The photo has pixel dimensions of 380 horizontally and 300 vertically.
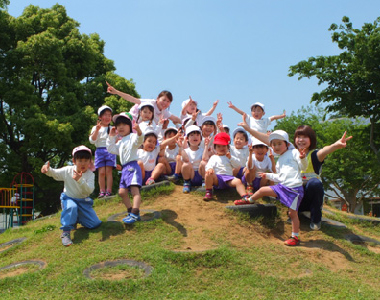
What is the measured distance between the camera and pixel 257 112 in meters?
9.50

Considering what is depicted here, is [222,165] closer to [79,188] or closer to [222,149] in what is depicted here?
[222,149]

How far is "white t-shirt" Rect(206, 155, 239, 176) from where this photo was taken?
7.34 metres

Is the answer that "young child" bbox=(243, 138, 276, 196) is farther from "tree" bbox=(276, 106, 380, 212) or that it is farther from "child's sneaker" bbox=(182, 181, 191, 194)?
"tree" bbox=(276, 106, 380, 212)

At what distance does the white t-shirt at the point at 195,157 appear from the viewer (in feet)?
26.6

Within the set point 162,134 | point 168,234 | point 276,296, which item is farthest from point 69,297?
point 162,134

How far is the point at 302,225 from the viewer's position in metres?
6.88

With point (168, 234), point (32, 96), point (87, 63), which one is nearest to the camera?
point (168, 234)

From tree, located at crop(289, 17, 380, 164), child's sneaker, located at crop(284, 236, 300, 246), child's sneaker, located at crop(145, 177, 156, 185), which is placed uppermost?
tree, located at crop(289, 17, 380, 164)

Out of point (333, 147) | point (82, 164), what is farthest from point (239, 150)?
point (82, 164)

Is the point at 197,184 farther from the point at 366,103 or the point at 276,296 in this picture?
the point at 366,103

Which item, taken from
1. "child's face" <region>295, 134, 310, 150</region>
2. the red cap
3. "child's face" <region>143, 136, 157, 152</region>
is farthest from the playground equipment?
"child's face" <region>295, 134, 310, 150</region>

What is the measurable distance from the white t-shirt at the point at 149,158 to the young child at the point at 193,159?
689mm

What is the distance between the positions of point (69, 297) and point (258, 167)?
453cm

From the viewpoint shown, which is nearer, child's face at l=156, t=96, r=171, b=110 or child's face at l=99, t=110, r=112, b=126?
child's face at l=99, t=110, r=112, b=126
